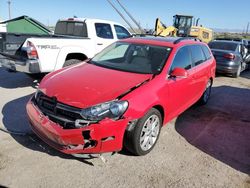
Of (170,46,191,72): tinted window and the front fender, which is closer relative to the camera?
the front fender

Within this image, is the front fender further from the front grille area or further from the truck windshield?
the truck windshield

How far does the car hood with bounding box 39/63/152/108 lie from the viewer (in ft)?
11.4

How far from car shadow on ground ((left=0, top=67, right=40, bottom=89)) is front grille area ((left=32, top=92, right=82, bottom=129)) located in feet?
12.9

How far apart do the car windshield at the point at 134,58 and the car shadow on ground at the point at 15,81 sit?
3206 millimetres

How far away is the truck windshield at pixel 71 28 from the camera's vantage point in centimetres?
823

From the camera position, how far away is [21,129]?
4527 millimetres

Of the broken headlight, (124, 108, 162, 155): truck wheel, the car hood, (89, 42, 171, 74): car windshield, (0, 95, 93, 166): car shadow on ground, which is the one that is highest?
(89, 42, 171, 74): car windshield

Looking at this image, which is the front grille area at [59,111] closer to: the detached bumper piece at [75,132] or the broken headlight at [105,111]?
the detached bumper piece at [75,132]

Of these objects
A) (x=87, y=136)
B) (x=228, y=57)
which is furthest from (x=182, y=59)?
(x=228, y=57)

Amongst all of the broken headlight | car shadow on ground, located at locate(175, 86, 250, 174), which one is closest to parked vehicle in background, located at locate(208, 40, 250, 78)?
car shadow on ground, located at locate(175, 86, 250, 174)

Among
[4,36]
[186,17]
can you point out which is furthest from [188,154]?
[186,17]

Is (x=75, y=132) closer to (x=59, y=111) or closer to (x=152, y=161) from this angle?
(x=59, y=111)

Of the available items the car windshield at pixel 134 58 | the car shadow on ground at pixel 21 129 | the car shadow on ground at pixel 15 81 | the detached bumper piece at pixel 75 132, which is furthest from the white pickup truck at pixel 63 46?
the detached bumper piece at pixel 75 132

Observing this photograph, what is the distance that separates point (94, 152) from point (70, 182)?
46 centimetres
